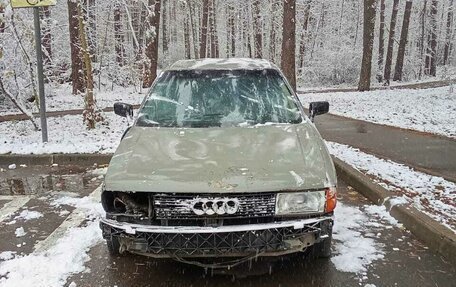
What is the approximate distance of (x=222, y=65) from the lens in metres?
5.16

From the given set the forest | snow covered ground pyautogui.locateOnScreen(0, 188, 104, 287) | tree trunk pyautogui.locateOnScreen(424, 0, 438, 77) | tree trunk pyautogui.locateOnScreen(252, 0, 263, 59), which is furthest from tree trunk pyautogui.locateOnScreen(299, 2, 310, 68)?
snow covered ground pyautogui.locateOnScreen(0, 188, 104, 287)

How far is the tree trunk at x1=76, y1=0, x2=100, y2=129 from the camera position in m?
9.06

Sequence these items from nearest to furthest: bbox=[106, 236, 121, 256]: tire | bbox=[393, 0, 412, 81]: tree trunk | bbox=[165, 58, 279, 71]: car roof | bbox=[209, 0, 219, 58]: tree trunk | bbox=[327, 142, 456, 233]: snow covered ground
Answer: bbox=[106, 236, 121, 256]: tire
bbox=[327, 142, 456, 233]: snow covered ground
bbox=[165, 58, 279, 71]: car roof
bbox=[393, 0, 412, 81]: tree trunk
bbox=[209, 0, 219, 58]: tree trunk

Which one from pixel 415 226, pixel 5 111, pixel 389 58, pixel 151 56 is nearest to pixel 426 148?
pixel 415 226

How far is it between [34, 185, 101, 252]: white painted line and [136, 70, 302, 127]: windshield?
140 centimetres

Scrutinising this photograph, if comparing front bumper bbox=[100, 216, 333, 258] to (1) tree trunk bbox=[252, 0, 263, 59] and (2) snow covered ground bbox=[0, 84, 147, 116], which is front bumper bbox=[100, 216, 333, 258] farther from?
(1) tree trunk bbox=[252, 0, 263, 59]

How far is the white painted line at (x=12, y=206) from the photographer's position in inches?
205

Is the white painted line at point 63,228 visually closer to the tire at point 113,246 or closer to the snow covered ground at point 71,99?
the tire at point 113,246

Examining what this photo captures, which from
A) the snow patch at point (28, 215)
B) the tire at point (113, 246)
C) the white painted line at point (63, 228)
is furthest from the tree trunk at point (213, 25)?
the tire at point (113, 246)

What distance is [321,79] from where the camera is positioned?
31.6 metres

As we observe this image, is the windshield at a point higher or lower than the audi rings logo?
higher

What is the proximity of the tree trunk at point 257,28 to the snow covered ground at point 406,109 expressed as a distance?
18577 millimetres

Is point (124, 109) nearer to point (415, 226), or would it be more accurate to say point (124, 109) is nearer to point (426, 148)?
point (415, 226)

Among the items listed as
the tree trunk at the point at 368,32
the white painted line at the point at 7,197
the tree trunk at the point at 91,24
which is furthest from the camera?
the tree trunk at the point at 368,32
